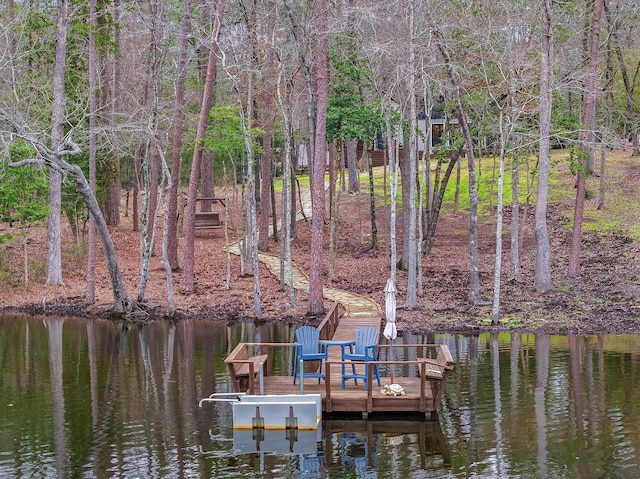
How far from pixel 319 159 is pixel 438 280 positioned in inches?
313

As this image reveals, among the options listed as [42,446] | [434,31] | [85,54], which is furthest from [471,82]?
[42,446]

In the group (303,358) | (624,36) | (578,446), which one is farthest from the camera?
(624,36)

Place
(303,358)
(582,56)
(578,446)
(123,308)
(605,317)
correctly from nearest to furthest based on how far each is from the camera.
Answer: (578,446), (303,358), (605,317), (123,308), (582,56)

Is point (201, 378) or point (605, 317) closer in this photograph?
point (201, 378)

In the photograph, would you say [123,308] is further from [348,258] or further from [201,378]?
[348,258]

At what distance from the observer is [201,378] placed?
16.5 meters

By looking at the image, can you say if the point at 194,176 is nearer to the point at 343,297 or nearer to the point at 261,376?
the point at 343,297

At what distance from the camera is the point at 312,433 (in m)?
13.1

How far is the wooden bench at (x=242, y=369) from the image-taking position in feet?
46.2

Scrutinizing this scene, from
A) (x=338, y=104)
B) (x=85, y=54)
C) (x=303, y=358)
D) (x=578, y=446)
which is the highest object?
(x=85, y=54)

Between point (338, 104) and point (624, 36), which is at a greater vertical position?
point (624, 36)

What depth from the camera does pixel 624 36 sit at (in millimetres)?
38906

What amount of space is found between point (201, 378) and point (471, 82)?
46.1 ft

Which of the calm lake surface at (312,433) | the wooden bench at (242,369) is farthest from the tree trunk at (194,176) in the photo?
the wooden bench at (242,369)
